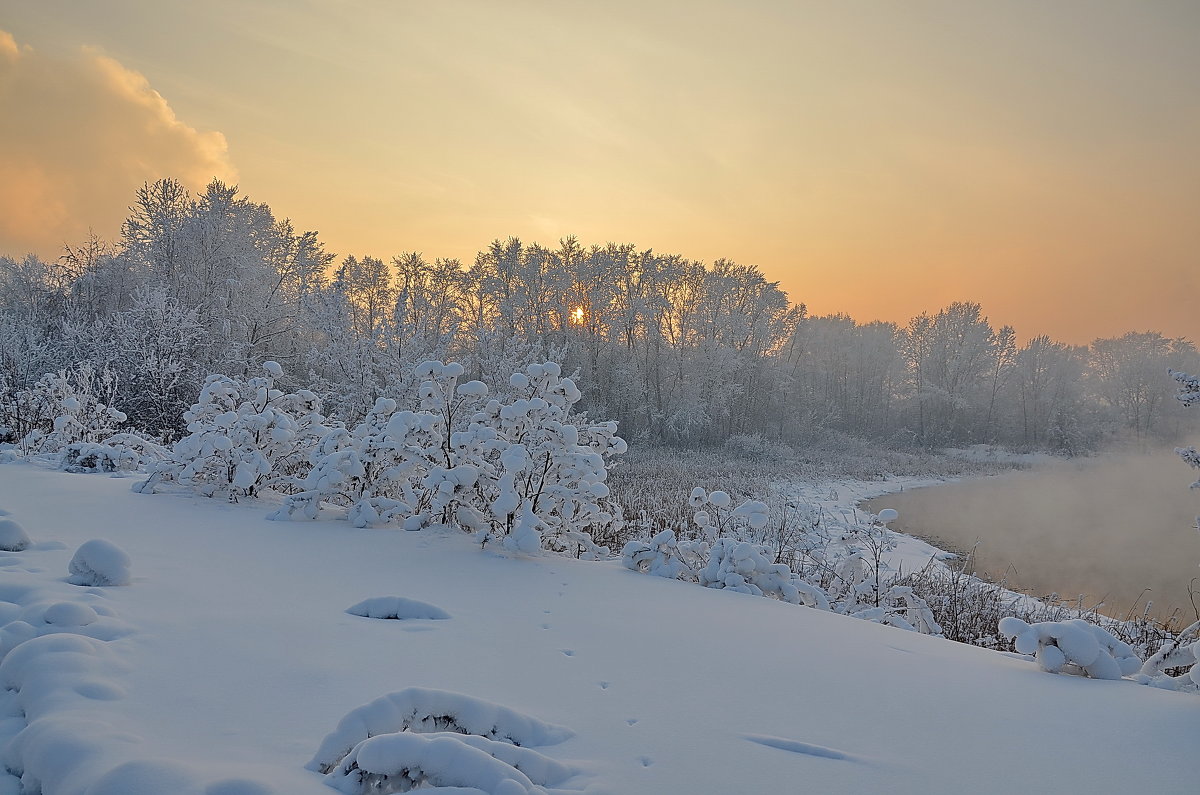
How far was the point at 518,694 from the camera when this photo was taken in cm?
229

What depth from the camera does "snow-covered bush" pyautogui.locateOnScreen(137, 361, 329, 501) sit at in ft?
20.4

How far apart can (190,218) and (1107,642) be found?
23.2 metres

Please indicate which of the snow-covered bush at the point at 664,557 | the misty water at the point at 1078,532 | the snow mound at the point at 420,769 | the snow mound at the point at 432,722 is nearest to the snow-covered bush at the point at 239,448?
the snow-covered bush at the point at 664,557

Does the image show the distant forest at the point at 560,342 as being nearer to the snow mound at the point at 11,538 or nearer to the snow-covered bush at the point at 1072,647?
the snow mound at the point at 11,538

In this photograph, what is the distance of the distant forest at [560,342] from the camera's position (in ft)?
45.6

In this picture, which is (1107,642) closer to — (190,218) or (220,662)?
(220,662)

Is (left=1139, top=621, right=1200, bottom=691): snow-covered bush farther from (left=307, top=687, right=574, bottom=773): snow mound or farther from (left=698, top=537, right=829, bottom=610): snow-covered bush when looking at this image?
(left=307, top=687, right=574, bottom=773): snow mound

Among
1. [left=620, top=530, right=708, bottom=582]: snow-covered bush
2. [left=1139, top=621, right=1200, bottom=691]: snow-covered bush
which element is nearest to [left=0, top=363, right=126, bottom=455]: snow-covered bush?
[left=620, top=530, right=708, bottom=582]: snow-covered bush

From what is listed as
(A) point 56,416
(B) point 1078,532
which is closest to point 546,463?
(A) point 56,416

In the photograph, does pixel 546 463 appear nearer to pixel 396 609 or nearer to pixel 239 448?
pixel 396 609

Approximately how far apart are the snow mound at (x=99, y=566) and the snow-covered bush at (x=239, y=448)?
305 cm

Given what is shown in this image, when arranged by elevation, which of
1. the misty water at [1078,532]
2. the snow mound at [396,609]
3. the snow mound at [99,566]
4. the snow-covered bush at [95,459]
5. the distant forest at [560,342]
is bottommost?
the misty water at [1078,532]

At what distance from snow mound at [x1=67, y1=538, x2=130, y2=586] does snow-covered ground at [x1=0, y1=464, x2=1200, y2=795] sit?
0.23 ft

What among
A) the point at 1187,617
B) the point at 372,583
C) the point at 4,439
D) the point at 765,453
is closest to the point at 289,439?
the point at 372,583
